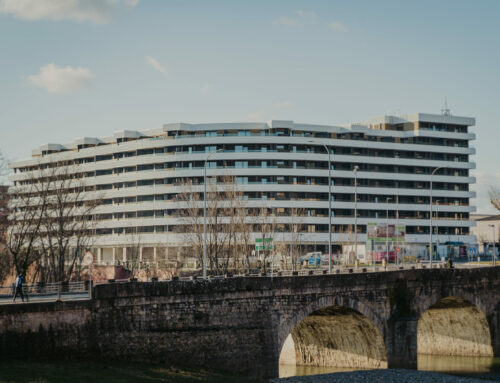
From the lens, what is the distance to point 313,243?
409 ft

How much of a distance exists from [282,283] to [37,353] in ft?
52.2

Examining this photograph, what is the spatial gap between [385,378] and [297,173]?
8337 centimetres

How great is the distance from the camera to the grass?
2872 centimetres

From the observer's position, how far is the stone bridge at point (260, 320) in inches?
1313

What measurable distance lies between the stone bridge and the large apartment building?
60016mm

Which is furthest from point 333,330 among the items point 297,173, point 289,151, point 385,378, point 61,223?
point 289,151

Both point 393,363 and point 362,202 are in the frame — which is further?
point 362,202

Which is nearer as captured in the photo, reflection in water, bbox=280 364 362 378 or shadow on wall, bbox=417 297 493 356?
reflection in water, bbox=280 364 362 378

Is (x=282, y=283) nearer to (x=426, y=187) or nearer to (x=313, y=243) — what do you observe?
(x=313, y=243)

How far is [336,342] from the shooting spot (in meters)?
52.5

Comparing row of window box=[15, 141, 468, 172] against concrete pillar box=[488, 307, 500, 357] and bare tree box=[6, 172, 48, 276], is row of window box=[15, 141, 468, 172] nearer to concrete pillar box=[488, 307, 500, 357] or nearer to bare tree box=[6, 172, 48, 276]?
bare tree box=[6, 172, 48, 276]

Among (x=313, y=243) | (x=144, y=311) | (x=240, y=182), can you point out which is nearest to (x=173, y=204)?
(x=240, y=182)

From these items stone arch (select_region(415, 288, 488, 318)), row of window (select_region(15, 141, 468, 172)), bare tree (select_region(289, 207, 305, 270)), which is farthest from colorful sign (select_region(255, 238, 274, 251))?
row of window (select_region(15, 141, 468, 172))

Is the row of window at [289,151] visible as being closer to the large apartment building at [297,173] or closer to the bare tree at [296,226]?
the large apartment building at [297,173]
